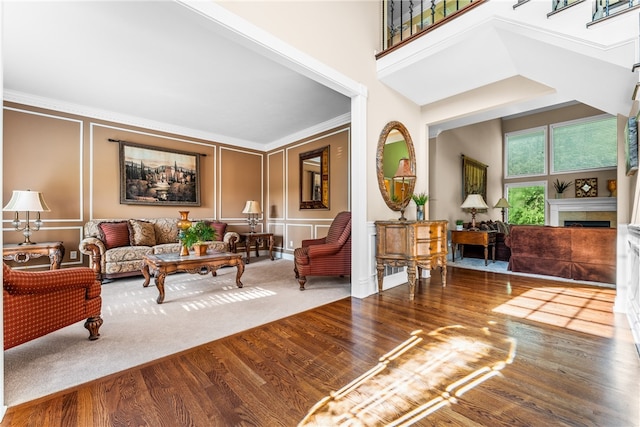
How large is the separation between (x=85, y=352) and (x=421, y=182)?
4.14m

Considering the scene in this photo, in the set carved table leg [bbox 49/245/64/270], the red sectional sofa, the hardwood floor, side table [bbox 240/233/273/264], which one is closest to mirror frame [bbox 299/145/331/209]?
side table [bbox 240/233/273/264]

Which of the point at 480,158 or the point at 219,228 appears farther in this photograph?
the point at 480,158

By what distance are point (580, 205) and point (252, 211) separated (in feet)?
25.7

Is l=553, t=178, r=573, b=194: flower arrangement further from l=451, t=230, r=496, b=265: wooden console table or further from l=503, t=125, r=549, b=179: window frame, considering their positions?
l=451, t=230, r=496, b=265: wooden console table

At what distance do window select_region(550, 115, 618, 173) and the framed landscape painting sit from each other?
8822 millimetres

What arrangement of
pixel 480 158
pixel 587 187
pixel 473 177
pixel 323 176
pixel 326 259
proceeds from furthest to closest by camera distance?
pixel 480 158 → pixel 473 177 → pixel 587 187 → pixel 323 176 → pixel 326 259

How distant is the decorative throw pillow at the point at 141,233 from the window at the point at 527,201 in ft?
29.3

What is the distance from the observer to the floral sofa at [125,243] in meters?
3.82

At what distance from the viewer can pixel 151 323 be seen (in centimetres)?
242

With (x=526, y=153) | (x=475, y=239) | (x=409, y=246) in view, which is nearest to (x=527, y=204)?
(x=526, y=153)

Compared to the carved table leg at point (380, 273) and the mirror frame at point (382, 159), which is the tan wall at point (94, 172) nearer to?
the mirror frame at point (382, 159)

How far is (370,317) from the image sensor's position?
8.34 feet

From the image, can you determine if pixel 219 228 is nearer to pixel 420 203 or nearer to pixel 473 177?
pixel 420 203

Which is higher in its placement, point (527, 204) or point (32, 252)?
point (527, 204)
